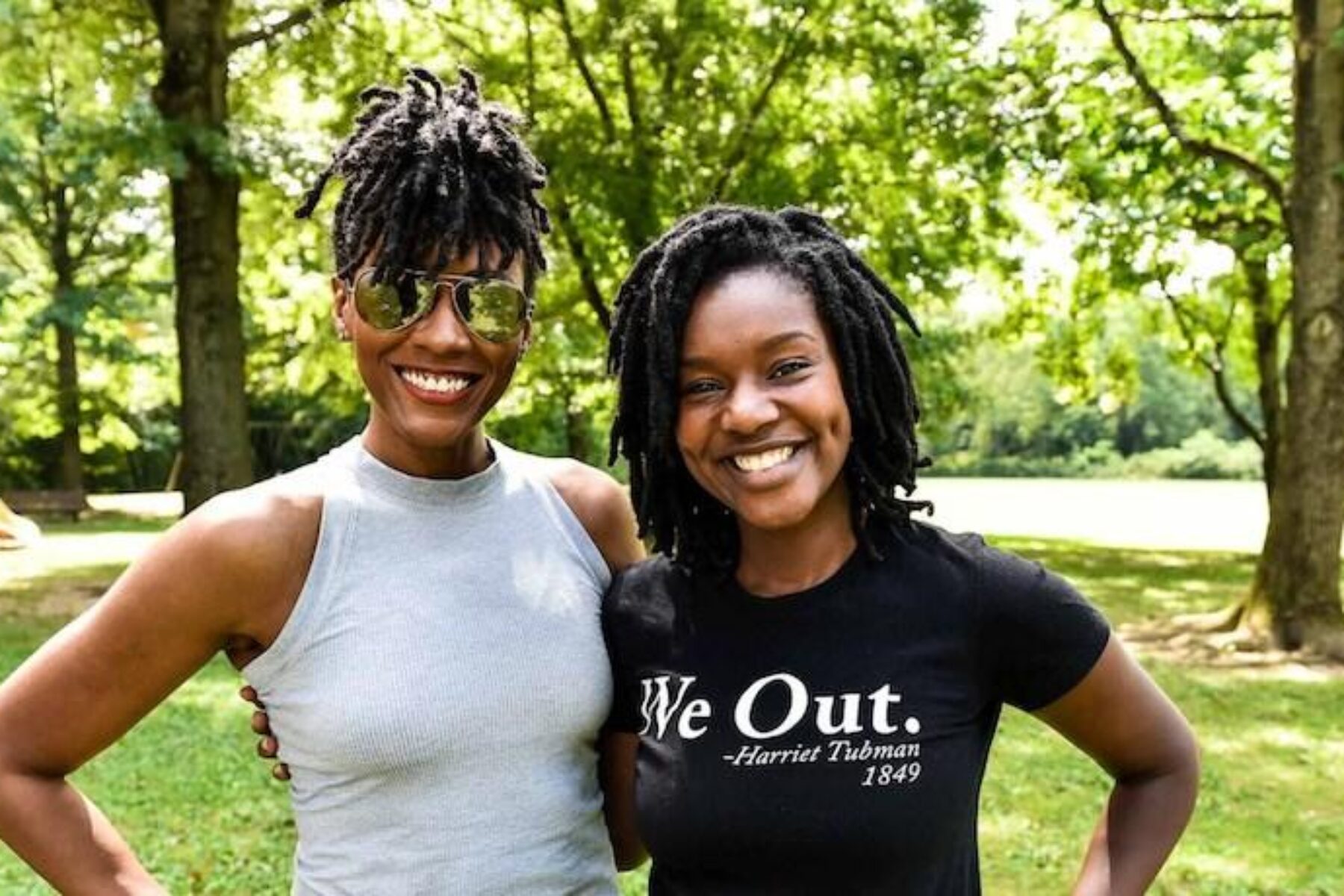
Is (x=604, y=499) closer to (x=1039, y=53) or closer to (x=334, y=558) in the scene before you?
(x=334, y=558)

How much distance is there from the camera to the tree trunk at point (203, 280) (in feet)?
40.9

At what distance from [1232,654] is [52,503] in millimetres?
24428

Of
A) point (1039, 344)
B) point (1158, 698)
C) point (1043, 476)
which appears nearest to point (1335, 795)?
point (1158, 698)

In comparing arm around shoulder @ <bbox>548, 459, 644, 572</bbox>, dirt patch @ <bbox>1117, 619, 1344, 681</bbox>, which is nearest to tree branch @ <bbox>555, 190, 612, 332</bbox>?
dirt patch @ <bbox>1117, 619, 1344, 681</bbox>

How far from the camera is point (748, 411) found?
2.01m

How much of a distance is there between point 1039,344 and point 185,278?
16.8m

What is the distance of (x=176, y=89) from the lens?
1259 centimetres

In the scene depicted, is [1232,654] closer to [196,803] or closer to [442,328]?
[196,803]

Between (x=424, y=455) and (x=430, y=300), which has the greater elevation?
(x=430, y=300)

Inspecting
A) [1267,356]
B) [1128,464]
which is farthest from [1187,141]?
[1128,464]

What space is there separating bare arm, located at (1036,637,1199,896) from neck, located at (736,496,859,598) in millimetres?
392

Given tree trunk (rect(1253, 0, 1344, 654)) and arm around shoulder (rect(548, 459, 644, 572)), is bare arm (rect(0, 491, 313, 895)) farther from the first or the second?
tree trunk (rect(1253, 0, 1344, 654))

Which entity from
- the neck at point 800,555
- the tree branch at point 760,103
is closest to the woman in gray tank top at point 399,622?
the neck at point 800,555

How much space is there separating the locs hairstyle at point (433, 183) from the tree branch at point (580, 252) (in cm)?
1302
